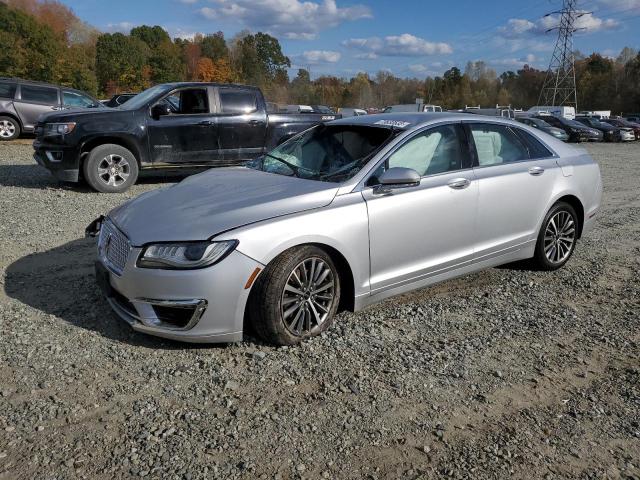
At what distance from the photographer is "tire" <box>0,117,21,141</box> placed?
51.3ft

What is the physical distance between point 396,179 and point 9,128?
49.8ft

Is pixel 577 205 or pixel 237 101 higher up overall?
pixel 237 101

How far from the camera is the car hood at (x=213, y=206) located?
3553 millimetres

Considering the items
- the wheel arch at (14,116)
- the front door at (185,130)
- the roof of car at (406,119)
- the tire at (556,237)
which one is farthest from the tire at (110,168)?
the wheel arch at (14,116)

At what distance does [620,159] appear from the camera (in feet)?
65.3

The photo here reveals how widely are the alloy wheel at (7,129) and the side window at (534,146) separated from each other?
48.9 feet

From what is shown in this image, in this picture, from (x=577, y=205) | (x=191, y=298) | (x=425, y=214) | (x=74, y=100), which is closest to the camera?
(x=191, y=298)

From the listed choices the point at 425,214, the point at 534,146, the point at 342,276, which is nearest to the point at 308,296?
the point at 342,276

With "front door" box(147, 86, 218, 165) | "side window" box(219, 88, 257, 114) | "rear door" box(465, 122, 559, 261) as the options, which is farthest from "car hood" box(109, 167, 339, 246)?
"side window" box(219, 88, 257, 114)

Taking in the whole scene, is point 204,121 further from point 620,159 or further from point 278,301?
point 620,159

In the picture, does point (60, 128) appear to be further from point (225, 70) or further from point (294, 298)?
point (225, 70)

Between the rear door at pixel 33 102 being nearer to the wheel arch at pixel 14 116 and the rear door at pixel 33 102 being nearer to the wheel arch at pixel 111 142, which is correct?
the wheel arch at pixel 14 116

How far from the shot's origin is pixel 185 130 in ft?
30.5

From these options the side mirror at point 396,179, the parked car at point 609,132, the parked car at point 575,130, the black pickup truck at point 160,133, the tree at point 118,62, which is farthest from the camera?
the tree at point 118,62
